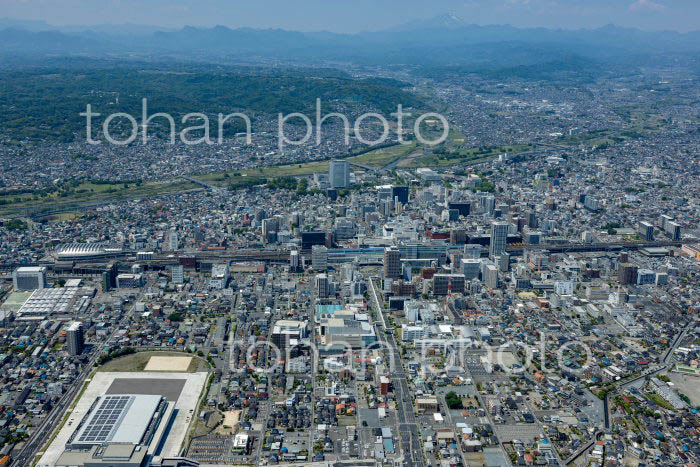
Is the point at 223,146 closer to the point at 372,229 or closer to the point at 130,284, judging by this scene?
the point at 372,229

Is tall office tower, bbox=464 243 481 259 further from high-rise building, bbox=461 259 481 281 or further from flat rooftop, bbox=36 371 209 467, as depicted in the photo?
flat rooftop, bbox=36 371 209 467

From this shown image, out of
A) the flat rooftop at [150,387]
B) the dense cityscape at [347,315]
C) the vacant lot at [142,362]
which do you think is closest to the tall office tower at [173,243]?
the dense cityscape at [347,315]

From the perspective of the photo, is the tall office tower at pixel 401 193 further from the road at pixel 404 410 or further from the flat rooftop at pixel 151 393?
the flat rooftop at pixel 151 393

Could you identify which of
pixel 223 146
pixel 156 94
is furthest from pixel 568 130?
pixel 156 94

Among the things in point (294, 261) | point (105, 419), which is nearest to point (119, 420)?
point (105, 419)

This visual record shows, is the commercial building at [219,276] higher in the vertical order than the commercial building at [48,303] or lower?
higher

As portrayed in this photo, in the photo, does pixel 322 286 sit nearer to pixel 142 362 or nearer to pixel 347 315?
pixel 347 315
